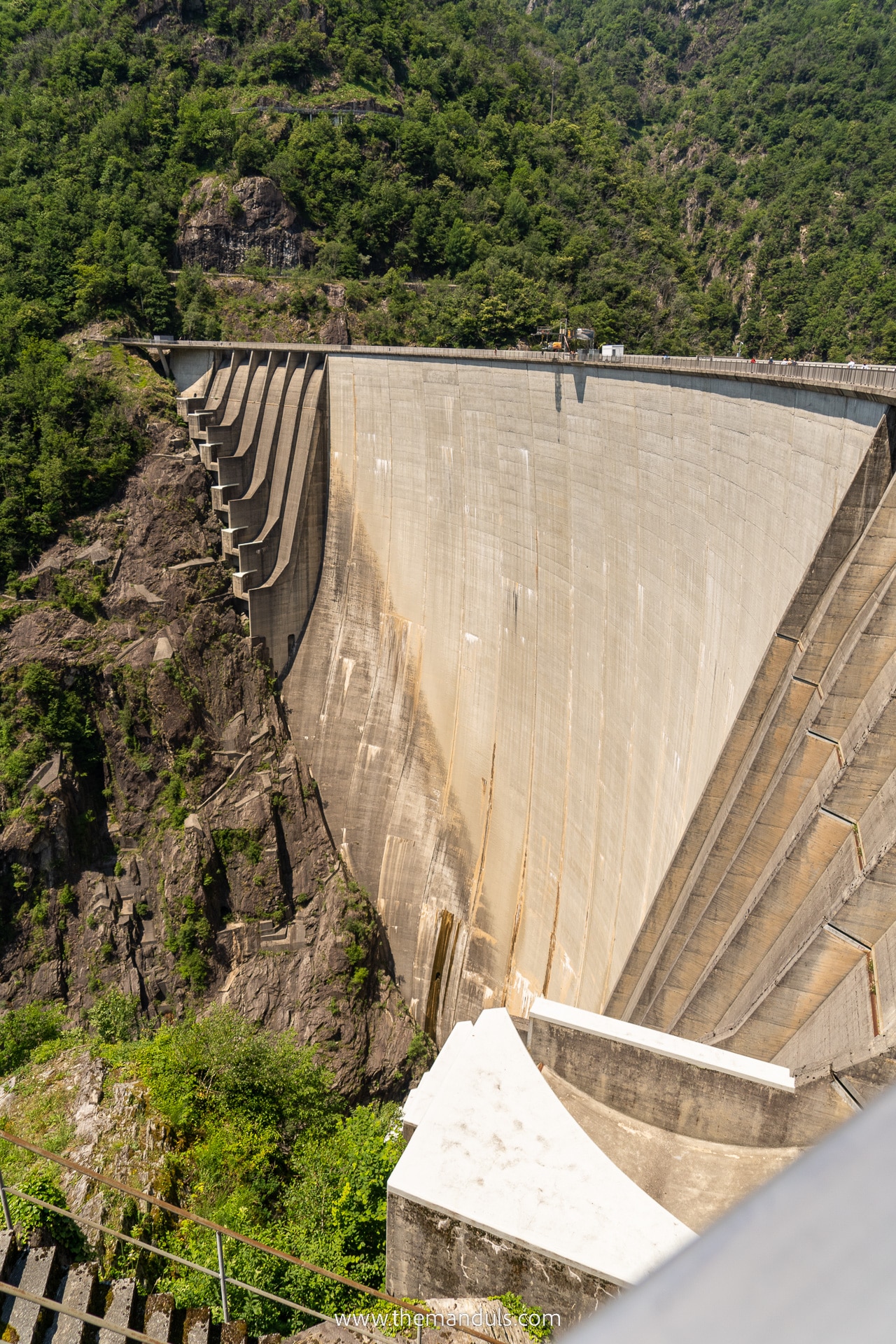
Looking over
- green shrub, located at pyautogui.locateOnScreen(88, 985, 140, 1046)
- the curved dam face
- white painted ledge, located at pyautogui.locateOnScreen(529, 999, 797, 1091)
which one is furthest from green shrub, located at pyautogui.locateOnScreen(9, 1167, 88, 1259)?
green shrub, located at pyautogui.locateOnScreen(88, 985, 140, 1046)

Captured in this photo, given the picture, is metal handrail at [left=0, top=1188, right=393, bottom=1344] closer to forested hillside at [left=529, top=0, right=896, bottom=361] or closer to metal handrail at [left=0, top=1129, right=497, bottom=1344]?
metal handrail at [left=0, top=1129, right=497, bottom=1344]

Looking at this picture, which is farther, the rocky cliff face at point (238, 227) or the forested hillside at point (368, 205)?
the rocky cliff face at point (238, 227)

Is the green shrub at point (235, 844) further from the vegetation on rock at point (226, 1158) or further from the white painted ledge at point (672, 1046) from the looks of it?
the white painted ledge at point (672, 1046)

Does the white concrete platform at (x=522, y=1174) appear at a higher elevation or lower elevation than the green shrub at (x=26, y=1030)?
higher

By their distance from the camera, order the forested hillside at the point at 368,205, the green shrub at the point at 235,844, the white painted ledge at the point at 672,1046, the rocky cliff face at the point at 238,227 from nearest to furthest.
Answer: the white painted ledge at the point at 672,1046, the green shrub at the point at 235,844, the forested hillside at the point at 368,205, the rocky cliff face at the point at 238,227

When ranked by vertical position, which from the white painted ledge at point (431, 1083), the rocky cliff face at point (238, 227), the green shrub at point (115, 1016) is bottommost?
the green shrub at point (115, 1016)

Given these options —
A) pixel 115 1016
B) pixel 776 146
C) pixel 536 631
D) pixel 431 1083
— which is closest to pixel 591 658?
pixel 536 631

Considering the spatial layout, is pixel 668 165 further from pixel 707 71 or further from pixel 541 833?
pixel 541 833

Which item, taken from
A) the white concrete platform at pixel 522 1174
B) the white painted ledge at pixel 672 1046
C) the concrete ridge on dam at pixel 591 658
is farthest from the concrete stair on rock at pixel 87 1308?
the concrete ridge on dam at pixel 591 658
